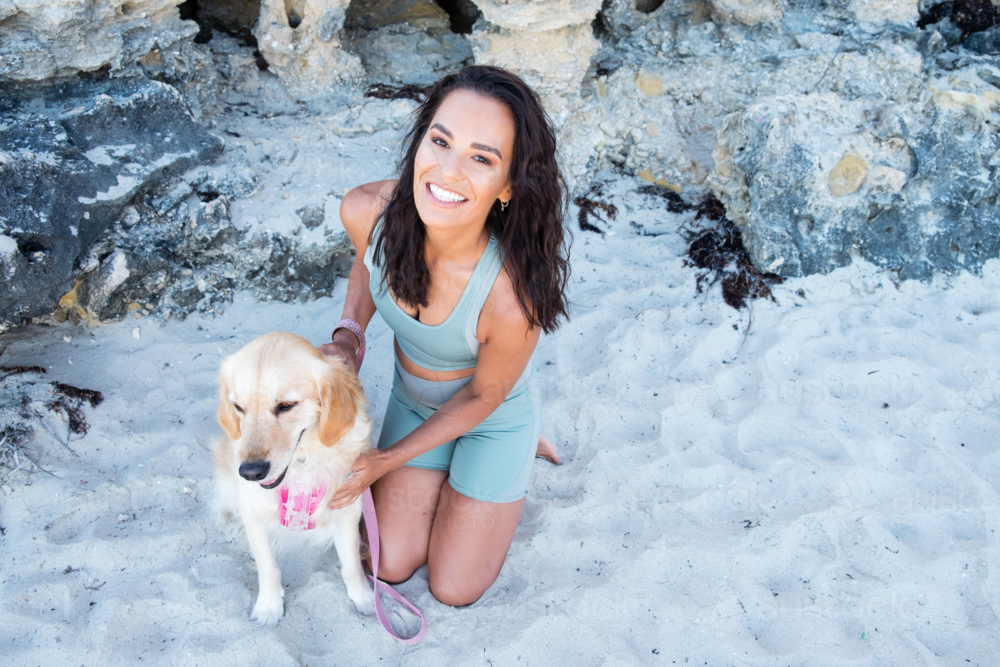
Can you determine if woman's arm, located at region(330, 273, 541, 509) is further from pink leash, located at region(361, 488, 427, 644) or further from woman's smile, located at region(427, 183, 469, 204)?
woman's smile, located at region(427, 183, 469, 204)

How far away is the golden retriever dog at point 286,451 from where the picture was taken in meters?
1.82

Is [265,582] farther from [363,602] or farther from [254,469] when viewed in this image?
[254,469]

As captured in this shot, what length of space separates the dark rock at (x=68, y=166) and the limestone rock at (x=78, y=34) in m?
0.12

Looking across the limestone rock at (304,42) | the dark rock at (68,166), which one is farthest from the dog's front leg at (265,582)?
the limestone rock at (304,42)

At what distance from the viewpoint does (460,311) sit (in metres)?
2.18

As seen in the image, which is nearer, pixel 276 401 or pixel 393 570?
pixel 276 401

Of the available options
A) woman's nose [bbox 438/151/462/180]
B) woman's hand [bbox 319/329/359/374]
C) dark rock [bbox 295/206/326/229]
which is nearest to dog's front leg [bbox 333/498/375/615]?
woman's hand [bbox 319/329/359/374]

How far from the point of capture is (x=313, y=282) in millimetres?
3416

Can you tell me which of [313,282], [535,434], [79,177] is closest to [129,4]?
[79,177]

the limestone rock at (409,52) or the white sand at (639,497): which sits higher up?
the limestone rock at (409,52)

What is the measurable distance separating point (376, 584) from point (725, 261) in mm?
2494

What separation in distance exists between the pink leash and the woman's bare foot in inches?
30.9

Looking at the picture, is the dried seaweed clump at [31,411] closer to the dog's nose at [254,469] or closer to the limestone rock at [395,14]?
the dog's nose at [254,469]

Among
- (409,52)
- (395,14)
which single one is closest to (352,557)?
(409,52)
